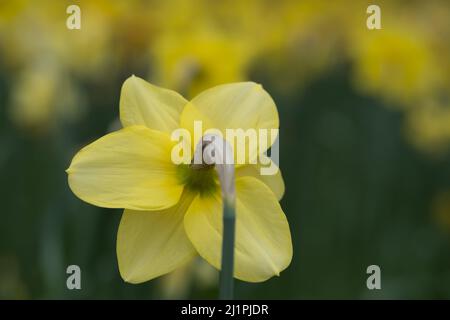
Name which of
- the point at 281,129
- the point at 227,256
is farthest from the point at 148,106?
the point at 281,129

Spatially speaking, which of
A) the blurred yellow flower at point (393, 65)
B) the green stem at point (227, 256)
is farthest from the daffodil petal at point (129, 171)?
the blurred yellow flower at point (393, 65)

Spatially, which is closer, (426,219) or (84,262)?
(84,262)

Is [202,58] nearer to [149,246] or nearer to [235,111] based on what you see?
[235,111]

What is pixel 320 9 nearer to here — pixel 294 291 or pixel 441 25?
pixel 441 25

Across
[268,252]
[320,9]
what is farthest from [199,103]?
[320,9]

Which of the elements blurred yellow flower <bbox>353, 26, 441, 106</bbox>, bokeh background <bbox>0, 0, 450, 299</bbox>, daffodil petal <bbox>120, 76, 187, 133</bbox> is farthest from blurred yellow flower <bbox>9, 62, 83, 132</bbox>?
daffodil petal <bbox>120, 76, 187, 133</bbox>

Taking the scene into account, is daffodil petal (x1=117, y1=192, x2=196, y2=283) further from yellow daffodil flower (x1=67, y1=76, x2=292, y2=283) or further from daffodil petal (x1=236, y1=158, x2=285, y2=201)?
daffodil petal (x1=236, y1=158, x2=285, y2=201)
